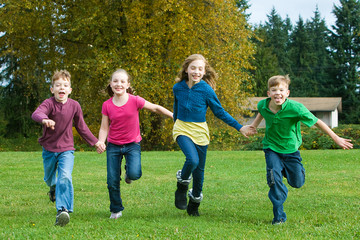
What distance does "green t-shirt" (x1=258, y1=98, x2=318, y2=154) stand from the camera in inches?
225

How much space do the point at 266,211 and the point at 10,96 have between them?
28.6m

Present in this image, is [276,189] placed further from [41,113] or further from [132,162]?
[41,113]

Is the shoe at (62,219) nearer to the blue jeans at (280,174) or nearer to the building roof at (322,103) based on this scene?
the blue jeans at (280,174)

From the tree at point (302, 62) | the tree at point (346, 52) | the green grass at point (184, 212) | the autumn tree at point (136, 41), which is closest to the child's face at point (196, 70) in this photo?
the green grass at point (184, 212)

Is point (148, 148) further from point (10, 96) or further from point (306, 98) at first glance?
point (306, 98)

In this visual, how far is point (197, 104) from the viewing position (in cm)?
602

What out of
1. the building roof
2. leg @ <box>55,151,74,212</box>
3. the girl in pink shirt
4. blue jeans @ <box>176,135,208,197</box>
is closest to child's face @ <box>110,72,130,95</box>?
the girl in pink shirt

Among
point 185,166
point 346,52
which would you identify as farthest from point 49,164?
point 346,52

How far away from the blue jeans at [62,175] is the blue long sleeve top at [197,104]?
159cm

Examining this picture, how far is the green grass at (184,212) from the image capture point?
5082 mm

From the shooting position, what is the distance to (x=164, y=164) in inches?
533

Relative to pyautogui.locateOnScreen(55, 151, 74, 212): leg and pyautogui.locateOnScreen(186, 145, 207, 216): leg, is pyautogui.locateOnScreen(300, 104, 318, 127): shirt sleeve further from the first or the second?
pyautogui.locateOnScreen(55, 151, 74, 212): leg

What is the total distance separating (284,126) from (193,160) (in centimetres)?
125

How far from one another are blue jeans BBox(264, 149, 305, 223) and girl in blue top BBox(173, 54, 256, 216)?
0.51m
